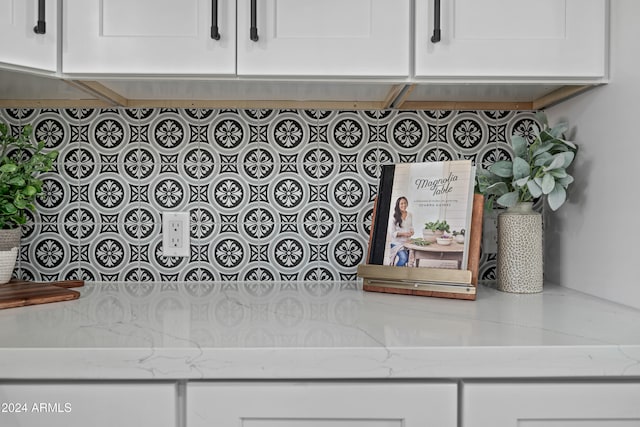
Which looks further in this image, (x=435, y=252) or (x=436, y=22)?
(x=435, y=252)

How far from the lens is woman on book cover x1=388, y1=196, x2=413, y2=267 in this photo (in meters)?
1.14

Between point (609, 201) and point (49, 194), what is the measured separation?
1408 mm

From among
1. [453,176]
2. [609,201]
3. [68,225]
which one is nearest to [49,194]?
[68,225]

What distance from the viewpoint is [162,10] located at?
3.24ft

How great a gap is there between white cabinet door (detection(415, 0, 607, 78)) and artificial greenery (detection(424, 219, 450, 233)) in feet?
1.11

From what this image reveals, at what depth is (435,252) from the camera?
1117 millimetres

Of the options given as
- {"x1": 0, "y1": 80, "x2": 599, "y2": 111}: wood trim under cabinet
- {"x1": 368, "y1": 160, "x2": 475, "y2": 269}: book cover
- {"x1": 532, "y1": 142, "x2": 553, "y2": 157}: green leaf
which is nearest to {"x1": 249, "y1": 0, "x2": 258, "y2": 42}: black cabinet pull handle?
{"x1": 0, "y1": 80, "x2": 599, "y2": 111}: wood trim under cabinet

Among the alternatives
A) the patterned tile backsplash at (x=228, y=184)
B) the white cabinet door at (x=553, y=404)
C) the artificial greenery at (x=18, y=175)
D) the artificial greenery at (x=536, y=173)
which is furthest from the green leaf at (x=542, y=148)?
the artificial greenery at (x=18, y=175)

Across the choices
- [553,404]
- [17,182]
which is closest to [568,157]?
[553,404]

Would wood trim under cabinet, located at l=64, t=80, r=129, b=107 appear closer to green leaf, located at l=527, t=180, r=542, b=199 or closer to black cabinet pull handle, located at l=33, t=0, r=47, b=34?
black cabinet pull handle, located at l=33, t=0, r=47, b=34

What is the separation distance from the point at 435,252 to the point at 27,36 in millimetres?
983

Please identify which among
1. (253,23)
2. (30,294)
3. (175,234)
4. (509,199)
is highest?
(253,23)

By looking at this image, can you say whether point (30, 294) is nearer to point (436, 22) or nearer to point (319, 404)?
point (319, 404)

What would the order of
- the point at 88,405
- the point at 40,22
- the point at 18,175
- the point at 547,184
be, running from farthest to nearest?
the point at 18,175, the point at 547,184, the point at 40,22, the point at 88,405
